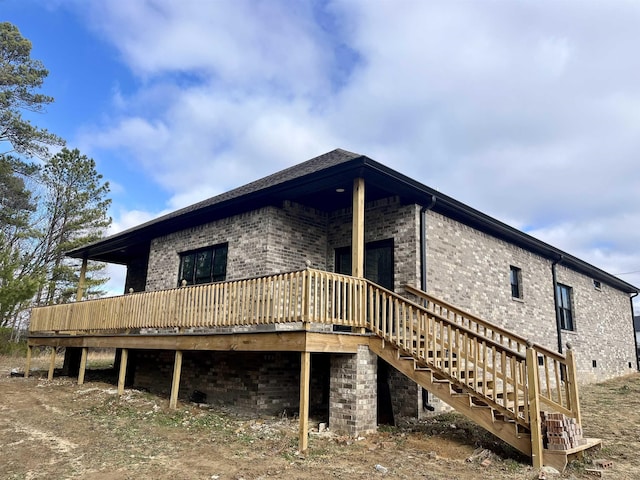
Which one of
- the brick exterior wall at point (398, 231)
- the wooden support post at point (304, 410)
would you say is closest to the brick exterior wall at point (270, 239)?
the brick exterior wall at point (398, 231)

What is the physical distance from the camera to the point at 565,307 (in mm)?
15812

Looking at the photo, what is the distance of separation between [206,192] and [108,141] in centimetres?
3924

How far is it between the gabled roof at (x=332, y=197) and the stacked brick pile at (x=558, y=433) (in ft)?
15.9

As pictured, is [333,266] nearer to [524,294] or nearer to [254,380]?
[254,380]

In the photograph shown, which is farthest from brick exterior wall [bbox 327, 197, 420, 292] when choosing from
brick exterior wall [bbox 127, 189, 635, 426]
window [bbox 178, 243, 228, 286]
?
window [bbox 178, 243, 228, 286]

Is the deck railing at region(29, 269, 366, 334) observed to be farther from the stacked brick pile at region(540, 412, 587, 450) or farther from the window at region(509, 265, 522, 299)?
the window at region(509, 265, 522, 299)

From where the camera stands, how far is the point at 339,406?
7918 mm

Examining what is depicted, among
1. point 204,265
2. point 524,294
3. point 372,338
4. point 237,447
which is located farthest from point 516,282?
point 237,447

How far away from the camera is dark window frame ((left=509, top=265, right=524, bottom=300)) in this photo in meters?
13.1

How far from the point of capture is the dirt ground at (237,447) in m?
5.94

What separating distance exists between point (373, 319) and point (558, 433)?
329cm

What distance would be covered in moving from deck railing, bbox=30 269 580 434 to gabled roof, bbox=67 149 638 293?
6.79 feet

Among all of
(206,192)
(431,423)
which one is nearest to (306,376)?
(431,423)

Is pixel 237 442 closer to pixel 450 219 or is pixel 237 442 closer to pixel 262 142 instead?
pixel 450 219
